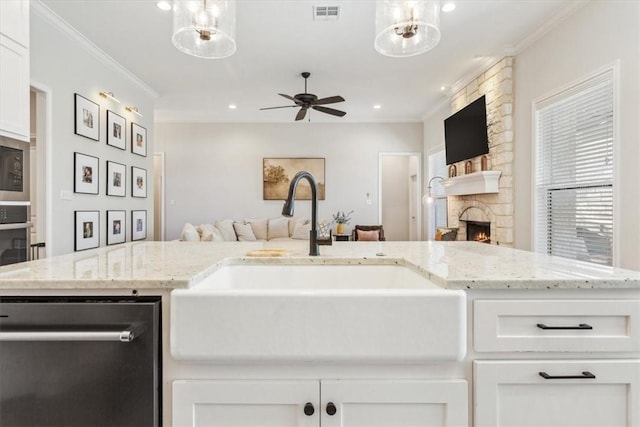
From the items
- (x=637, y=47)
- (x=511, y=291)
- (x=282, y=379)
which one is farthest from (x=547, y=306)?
(x=637, y=47)

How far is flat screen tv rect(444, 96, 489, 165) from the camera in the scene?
4328mm

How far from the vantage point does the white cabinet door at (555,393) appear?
0.88 metres

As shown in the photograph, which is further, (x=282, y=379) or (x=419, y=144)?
(x=419, y=144)

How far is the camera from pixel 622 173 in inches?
101

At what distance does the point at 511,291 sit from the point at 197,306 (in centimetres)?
83

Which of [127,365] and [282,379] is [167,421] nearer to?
[127,365]

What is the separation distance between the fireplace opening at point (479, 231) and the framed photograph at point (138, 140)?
5000 mm

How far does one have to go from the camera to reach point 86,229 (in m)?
3.78

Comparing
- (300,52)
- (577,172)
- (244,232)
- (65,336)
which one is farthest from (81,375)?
(244,232)

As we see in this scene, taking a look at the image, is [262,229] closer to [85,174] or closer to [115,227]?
[115,227]

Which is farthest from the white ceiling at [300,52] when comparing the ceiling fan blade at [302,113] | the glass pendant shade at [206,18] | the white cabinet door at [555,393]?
the white cabinet door at [555,393]

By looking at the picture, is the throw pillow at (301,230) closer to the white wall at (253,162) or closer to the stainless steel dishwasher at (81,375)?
the white wall at (253,162)

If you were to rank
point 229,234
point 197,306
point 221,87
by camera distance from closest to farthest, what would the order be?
1. point 197,306
2. point 221,87
3. point 229,234

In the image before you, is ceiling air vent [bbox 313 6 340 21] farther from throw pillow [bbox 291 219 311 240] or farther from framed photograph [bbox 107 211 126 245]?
throw pillow [bbox 291 219 311 240]
